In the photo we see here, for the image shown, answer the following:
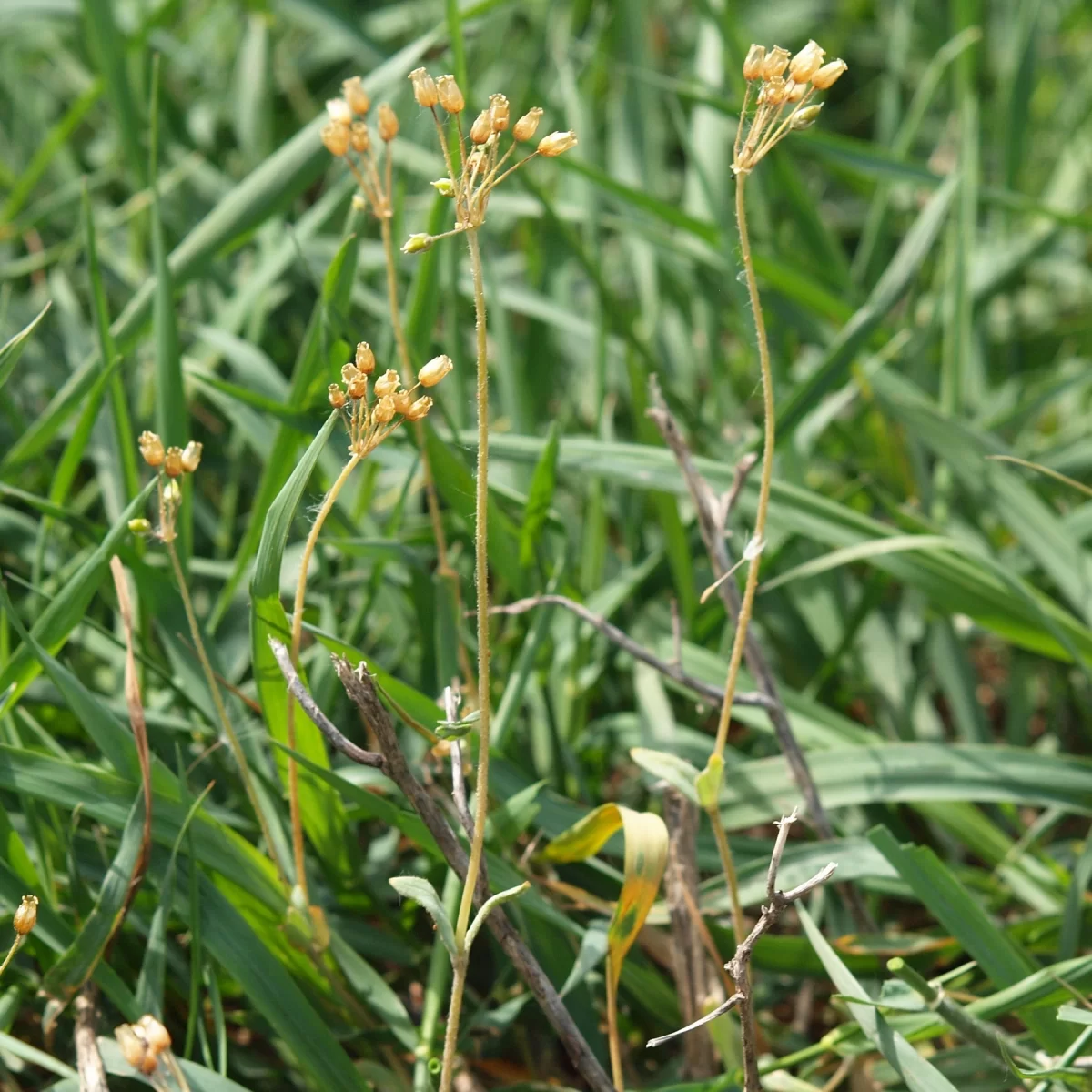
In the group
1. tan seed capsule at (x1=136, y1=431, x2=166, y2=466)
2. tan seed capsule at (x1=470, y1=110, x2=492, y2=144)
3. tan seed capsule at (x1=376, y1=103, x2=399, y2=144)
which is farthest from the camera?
tan seed capsule at (x1=376, y1=103, x2=399, y2=144)

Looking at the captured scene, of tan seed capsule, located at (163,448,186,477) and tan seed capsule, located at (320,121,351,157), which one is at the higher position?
tan seed capsule, located at (320,121,351,157)

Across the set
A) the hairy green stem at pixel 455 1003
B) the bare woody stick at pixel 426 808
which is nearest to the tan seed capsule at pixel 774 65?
the bare woody stick at pixel 426 808

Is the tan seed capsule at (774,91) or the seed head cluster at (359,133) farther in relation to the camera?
the seed head cluster at (359,133)

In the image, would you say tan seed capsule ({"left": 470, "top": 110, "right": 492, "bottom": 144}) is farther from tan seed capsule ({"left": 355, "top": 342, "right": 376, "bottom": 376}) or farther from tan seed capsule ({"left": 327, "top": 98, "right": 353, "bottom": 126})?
tan seed capsule ({"left": 327, "top": 98, "right": 353, "bottom": 126})

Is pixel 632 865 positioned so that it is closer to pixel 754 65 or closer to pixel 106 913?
pixel 106 913

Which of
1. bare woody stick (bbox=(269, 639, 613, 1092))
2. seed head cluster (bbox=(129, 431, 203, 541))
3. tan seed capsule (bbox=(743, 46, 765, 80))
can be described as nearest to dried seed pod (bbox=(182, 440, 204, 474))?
seed head cluster (bbox=(129, 431, 203, 541))

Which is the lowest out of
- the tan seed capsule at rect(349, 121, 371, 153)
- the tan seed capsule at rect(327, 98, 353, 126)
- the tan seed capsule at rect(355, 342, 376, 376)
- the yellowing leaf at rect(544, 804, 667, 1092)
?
the yellowing leaf at rect(544, 804, 667, 1092)

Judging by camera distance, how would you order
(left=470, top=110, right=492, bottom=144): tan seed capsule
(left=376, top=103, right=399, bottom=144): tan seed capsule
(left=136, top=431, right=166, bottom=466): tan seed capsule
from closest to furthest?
1. (left=470, top=110, right=492, bottom=144): tan seed capsule
2. (left=136, top=431, right=166, bottom=466): tan seed capsule
3. (left=376, top=103, right=399, bottom=144): tan seed capsule

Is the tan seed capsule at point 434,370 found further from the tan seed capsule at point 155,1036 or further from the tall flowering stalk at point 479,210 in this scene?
the tan seed capsule at point 155,1036
